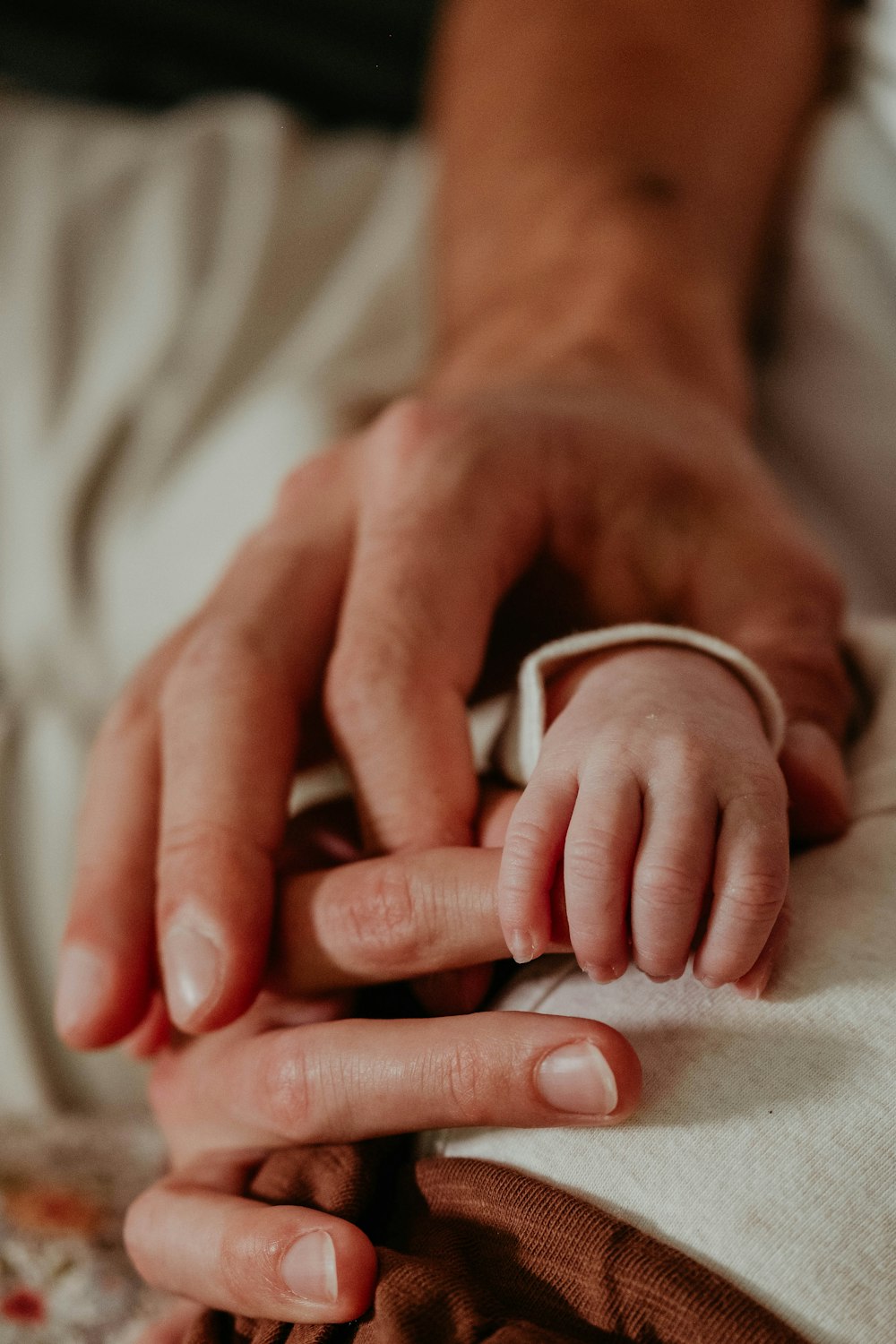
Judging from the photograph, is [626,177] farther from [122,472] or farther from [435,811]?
[435,811]

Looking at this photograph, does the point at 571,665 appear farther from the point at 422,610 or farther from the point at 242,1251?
the point at 242,1251

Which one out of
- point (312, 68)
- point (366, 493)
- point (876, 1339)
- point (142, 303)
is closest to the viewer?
point (876, 1339)

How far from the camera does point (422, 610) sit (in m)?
0.54

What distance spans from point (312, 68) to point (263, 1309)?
143cm

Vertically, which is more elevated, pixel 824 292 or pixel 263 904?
pixel 824 292

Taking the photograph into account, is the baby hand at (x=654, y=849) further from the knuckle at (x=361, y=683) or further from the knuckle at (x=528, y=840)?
the knuckle at (x=361, y=683)

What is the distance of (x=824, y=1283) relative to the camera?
1.17 ft

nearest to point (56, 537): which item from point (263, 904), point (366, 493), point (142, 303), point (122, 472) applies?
point (122, 472)

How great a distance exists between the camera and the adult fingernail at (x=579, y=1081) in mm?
387

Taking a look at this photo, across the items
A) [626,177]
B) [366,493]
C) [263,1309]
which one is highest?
[626,177]

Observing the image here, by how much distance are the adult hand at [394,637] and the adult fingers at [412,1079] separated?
4cm

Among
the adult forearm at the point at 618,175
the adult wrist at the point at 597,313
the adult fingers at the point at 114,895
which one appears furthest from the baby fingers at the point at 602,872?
the adult forearm at the point at 618,175

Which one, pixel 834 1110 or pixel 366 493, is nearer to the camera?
pixel 834 1110

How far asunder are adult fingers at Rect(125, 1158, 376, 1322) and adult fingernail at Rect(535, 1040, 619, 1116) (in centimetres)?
9
